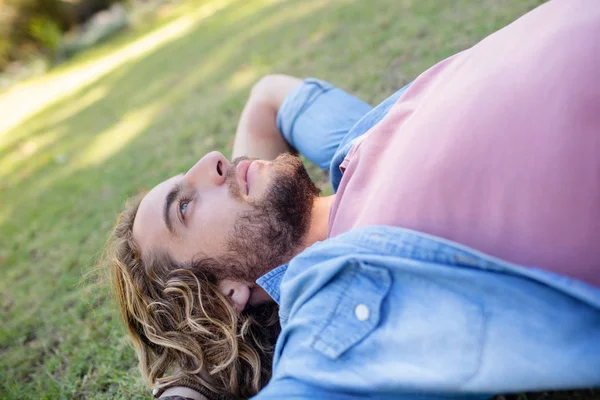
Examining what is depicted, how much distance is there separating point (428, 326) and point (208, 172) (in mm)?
1282

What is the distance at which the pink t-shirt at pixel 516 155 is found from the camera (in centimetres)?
125

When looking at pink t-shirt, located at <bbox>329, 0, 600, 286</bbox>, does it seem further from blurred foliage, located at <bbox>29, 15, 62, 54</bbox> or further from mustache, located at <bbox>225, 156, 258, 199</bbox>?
blurred foliage, located at <bbox>29, 15, 62, 54</bbox>

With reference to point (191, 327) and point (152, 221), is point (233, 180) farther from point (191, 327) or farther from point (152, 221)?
point (191, 327)

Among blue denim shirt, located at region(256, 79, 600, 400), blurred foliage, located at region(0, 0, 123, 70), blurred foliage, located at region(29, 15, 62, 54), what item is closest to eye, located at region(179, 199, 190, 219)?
blue denim shirt, located at region(256, 79, 600, 400)

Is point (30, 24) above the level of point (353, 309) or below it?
above

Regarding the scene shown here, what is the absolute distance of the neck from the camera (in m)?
2.03

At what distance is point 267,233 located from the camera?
197cm

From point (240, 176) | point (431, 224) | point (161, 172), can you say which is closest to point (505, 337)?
point (431, 224)

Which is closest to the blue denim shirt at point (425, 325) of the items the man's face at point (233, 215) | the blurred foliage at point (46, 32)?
the man's face at point (233, 215)

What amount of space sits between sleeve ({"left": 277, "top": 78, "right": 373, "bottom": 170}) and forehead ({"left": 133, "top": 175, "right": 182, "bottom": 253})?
80 centimetres

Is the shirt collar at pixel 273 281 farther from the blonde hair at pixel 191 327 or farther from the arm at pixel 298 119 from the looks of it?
the arm at pixel 298 119

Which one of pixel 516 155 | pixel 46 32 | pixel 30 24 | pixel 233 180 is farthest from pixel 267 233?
pixel 30 24

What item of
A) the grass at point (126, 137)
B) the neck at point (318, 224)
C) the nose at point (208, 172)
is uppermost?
the nose at point (208, 172)

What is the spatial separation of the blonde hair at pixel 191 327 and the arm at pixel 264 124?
35.5 inches
